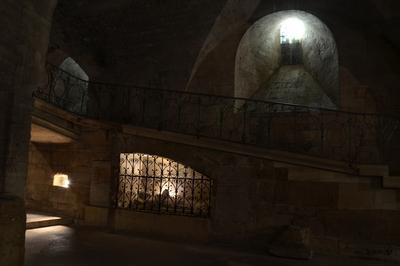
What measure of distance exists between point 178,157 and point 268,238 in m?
2.07

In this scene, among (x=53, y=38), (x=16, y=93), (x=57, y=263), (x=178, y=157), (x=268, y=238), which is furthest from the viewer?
(x=53, y=38)

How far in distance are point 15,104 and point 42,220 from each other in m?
4.21

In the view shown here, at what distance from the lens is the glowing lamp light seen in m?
8.27

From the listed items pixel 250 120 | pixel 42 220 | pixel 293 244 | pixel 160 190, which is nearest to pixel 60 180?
pixel 42 220

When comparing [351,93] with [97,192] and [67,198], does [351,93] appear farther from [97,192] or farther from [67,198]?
[67,198]

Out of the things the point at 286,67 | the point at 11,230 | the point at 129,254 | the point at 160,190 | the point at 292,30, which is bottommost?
the point at 129,254

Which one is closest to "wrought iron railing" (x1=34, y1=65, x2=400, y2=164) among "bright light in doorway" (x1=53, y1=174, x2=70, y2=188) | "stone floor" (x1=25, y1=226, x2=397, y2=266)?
"bright light in doorway" (x1=53, y1=174, x2=70, y2=188)

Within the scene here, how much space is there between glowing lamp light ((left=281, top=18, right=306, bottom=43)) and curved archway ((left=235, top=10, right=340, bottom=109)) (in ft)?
0.29

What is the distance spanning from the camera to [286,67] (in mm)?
8508

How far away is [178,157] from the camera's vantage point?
6.12 m

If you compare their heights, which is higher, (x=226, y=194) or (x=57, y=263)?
(x=226, y=194)

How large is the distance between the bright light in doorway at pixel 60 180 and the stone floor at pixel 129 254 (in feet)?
5.13

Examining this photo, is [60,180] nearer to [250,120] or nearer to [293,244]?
[250,120]

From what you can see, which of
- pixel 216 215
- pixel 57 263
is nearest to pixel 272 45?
pixel 216 215
